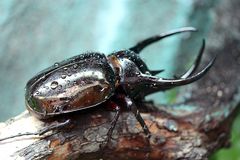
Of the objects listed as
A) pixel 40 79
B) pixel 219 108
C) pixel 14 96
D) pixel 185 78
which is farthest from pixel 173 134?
pixel 14 96

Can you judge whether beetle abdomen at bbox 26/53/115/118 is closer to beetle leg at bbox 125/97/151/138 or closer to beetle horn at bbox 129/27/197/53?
beetle leg at bbox 125/97/151/138

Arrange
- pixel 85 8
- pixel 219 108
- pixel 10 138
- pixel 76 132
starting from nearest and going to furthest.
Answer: pixel 10 138
pixel 76 132
pixel 219 108
pixel 85 8

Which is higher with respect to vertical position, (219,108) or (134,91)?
(134,91)

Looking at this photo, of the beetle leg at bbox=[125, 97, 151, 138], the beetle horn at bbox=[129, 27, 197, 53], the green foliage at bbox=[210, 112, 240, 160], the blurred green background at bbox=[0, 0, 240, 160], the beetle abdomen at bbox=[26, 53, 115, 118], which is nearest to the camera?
the beetle abdomen at bbox=[26, 53, 115, 118]

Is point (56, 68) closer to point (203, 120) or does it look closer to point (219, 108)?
point (203, 120)

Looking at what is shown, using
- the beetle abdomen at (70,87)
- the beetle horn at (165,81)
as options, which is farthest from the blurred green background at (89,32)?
the beetle abdomen at (70,87)

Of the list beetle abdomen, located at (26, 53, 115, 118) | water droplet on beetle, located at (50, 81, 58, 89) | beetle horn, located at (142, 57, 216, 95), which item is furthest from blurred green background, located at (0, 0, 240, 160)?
water droplet on beetle, located at (50, 81, 58, 89)

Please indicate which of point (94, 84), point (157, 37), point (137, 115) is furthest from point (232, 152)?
point (94, 84)

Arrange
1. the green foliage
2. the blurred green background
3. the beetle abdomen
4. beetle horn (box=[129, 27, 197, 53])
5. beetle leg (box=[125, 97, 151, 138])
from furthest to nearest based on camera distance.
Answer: the blurred green background
the green foliage
beetle horn (box=[129, 27, 197, 53])
beetle leg (box=[125, 97, 151, 138])
the beetle abdomen
